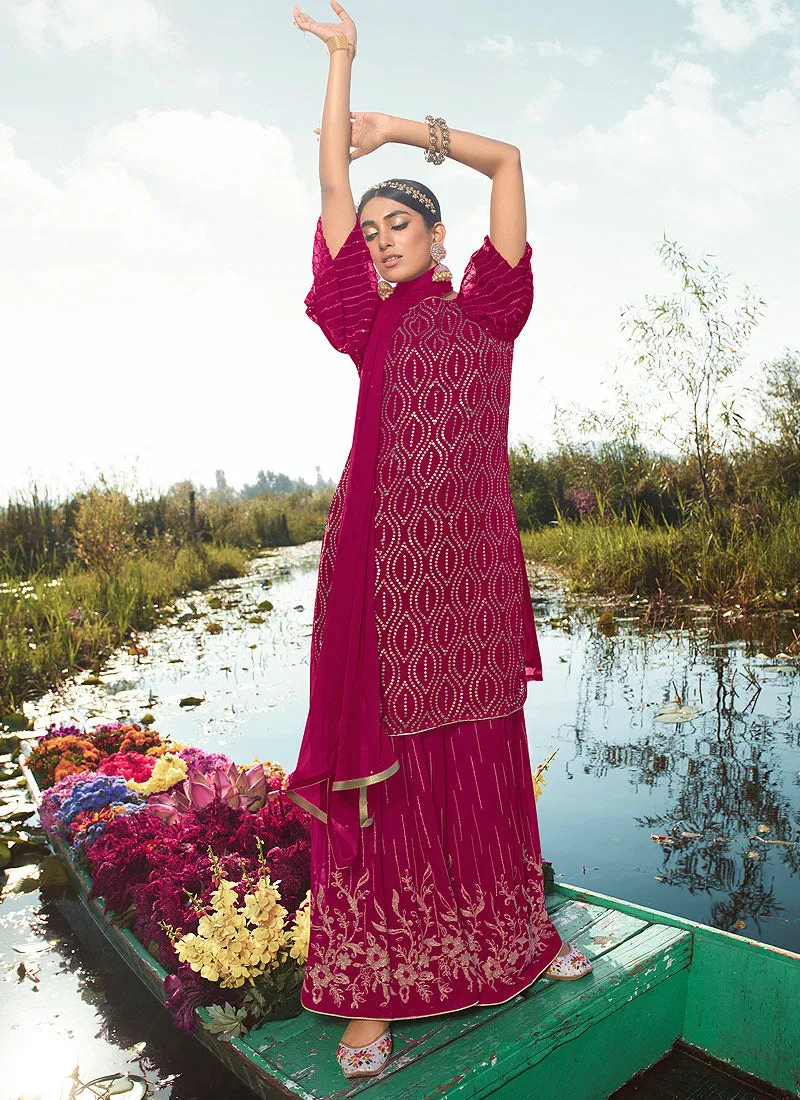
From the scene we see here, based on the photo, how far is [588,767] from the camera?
4.20 m

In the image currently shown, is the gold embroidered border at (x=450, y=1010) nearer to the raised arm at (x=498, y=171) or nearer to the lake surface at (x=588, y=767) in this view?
the lake surface at (x=588, y=767)

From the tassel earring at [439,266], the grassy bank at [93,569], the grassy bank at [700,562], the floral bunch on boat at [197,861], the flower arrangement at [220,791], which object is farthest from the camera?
the grassy bank at [700,562]

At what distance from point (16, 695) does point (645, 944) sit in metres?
4.54

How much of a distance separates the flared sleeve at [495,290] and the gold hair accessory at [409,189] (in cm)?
14

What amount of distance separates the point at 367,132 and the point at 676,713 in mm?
3672

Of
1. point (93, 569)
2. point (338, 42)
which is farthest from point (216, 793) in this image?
→ point (93, 569)

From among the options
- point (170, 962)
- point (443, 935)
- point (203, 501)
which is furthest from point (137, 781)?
point (203, 501)

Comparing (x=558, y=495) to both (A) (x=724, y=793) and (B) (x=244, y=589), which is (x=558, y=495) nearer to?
(B) (x=244, y=589)

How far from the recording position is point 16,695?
222 inches

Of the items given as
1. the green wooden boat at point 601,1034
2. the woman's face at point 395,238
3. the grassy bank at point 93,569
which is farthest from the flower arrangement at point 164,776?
the grassy bank at point 93,569

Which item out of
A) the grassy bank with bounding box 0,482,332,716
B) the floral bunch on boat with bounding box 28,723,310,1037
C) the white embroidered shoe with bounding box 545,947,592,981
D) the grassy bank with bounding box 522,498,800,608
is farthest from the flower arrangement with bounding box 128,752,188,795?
the grassy bank with bounding box 522,498,800,608

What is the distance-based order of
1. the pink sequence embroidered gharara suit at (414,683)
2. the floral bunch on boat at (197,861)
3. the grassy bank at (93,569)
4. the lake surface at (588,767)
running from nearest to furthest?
the pink sequence embroidered gharara suit at (414,683)
the floral bunch on boat at (197,861)
the lake surface at (588,767)
the grassy bank at (93,569)

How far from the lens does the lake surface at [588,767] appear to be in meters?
2.51

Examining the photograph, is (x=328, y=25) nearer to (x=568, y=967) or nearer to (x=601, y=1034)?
(x=568, y=967)
